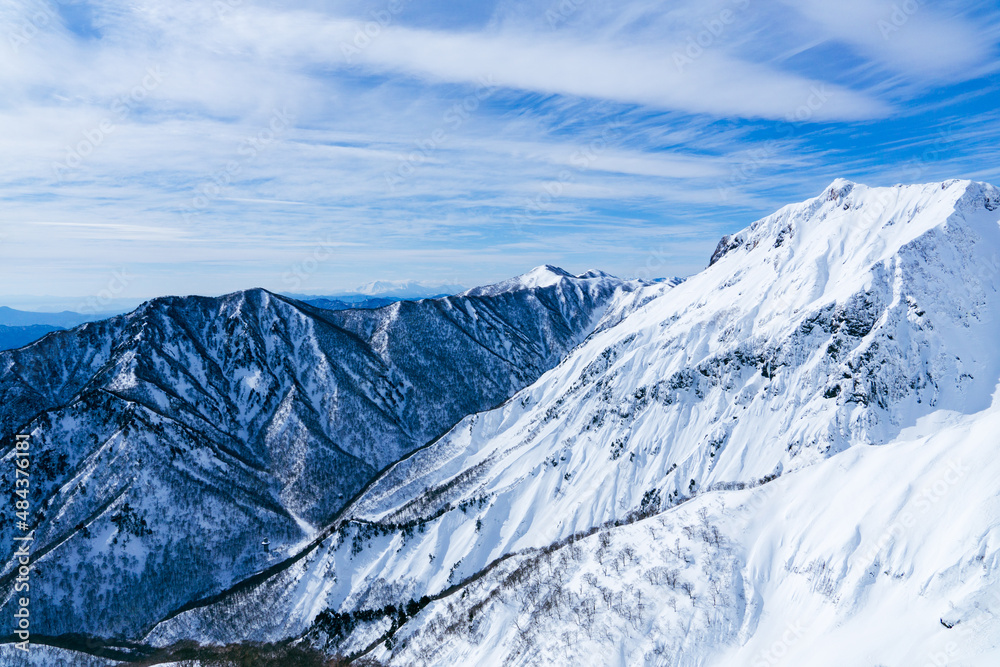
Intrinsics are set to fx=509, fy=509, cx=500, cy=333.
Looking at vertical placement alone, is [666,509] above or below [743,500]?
below

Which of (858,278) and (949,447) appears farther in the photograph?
(858,278)

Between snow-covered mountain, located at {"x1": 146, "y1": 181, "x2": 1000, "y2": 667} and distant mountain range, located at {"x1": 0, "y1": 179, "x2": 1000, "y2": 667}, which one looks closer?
snow-covered mountain, located at {"x1": 146, "y1": 181, "x2": 1000, "y2": 667}

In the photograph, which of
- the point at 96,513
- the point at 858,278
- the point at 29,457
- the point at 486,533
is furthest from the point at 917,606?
the point at 29,457

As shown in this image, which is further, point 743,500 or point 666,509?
point 666,509

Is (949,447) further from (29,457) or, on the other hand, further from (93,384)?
(93,384)

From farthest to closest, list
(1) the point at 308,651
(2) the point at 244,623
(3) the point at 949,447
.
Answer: (2) the point at 244,623
(1) the point at 308,651
(3) the point at 949,447

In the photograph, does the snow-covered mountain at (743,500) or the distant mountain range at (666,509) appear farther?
the distant mountain range at (666,509)

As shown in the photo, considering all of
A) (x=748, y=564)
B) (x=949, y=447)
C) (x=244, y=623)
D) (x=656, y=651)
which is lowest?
(x=244, y=623)

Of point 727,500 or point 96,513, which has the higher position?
point 727,500
